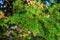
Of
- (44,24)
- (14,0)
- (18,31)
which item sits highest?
(14,0)

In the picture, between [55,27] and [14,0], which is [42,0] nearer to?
[14,0]

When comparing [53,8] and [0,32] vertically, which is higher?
[53,8]

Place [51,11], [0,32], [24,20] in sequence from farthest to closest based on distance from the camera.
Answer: [0,32] < [51,11] < [24,20]

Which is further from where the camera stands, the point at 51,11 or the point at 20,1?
the point at 20,1

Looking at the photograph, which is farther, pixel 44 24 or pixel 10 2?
pixel 10 2

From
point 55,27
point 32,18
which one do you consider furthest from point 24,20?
point 55,27

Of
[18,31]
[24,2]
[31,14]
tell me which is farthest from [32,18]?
[24,2]

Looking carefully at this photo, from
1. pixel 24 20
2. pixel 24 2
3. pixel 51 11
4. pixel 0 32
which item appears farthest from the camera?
pixel 24 2

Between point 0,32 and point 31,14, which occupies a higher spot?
point 31,14

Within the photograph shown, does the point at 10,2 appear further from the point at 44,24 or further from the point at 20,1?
the point at 44,24
